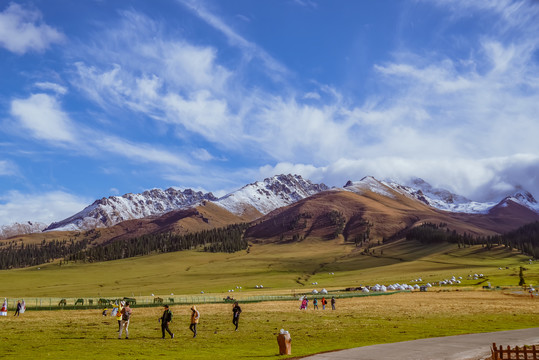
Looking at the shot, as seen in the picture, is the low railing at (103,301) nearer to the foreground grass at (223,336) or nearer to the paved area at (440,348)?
the foreground grass at (223,336)

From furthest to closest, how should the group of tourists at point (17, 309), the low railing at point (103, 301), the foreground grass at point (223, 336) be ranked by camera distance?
the low railing at point (103, 301), the group of tourists at point (17, 309), the foreground grass at point (223, 336)

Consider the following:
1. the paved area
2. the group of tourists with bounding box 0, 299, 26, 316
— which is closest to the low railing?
the group of tourists with bounding box 0, 299, 26, 316

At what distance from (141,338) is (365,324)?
2178cm

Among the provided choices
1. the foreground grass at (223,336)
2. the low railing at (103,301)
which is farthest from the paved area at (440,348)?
the low railing at (103,301)

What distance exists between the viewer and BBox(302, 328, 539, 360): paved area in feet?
83.5

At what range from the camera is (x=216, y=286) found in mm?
185625

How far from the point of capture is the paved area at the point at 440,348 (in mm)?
25453

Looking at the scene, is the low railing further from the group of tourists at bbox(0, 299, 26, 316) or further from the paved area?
the paved area

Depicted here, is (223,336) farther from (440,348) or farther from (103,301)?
(103,301)

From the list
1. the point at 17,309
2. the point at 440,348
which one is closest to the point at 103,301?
the point at 17,309

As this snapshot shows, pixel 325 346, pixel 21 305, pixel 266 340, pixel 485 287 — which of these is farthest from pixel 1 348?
pixel 485 287

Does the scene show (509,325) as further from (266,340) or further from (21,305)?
(21,305)

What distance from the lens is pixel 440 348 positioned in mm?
28172

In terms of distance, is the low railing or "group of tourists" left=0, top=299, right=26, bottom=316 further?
the low railing
